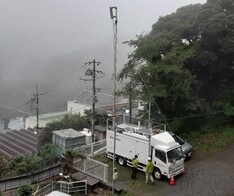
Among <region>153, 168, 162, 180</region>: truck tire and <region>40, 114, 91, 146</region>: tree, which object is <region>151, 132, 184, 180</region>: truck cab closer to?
<region>153, 168, 162, 180</region>: truck tire

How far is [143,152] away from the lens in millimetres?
17938

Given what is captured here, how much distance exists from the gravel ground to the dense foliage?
6.09 metres

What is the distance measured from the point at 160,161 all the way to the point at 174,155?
2.88 feet

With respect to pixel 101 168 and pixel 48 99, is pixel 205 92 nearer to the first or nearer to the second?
pixel 101 168

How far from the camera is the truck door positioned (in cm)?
1697

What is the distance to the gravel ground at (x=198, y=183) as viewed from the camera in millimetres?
16219

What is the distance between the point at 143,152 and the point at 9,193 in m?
7.37

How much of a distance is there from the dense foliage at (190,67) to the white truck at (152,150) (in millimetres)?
5694

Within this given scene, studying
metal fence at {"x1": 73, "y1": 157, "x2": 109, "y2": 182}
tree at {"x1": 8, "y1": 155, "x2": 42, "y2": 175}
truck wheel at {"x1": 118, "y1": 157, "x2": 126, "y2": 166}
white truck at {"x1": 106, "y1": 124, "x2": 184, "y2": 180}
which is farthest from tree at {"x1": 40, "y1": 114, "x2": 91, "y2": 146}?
white truck at {"x1": 106, "y1": 124, "x2": 184, "y2": 180}

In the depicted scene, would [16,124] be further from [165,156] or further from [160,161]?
[165,156]

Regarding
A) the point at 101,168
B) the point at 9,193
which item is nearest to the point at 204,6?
the point at 101,168

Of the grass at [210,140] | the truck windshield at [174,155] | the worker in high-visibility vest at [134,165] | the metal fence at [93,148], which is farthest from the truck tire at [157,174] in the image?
the metal fence at [93,148]

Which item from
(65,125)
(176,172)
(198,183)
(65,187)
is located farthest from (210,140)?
(65,125)

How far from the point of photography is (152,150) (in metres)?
17.5
